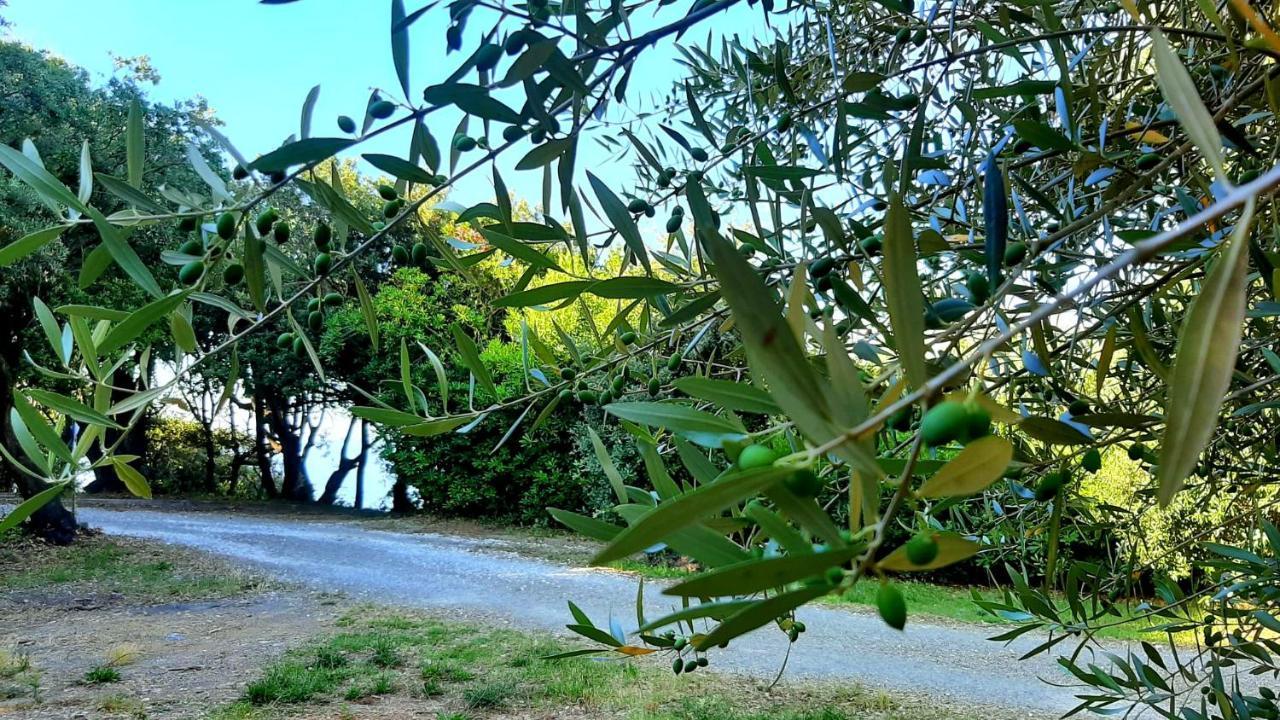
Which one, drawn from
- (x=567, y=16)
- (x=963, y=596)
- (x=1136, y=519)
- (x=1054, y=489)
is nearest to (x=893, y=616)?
(x=1054, y=489)

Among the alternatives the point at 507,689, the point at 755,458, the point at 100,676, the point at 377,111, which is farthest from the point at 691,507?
the point at 100,676

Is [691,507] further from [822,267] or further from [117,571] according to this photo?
[117,571]

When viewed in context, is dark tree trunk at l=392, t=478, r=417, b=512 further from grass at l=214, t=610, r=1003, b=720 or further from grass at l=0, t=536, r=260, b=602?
grass at l=214, t=610, r=1003, b=720

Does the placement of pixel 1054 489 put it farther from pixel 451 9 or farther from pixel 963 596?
pixel 963 596

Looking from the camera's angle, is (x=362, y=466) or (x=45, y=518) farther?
(x=362, y=466)

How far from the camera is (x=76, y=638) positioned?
466cm

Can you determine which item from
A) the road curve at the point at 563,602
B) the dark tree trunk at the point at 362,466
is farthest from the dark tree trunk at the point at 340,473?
the road curve at the point at 563,602

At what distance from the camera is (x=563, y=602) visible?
6273 millimetres

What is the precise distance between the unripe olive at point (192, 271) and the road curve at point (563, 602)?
2.34m

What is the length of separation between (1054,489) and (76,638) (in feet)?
19.3

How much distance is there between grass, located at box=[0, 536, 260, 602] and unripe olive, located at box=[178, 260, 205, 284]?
6.49 meters

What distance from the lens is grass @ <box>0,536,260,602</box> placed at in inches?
238

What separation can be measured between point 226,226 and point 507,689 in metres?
3.74

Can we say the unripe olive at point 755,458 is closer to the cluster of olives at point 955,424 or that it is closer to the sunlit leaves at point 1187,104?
the cluster of olives at point 955,424
